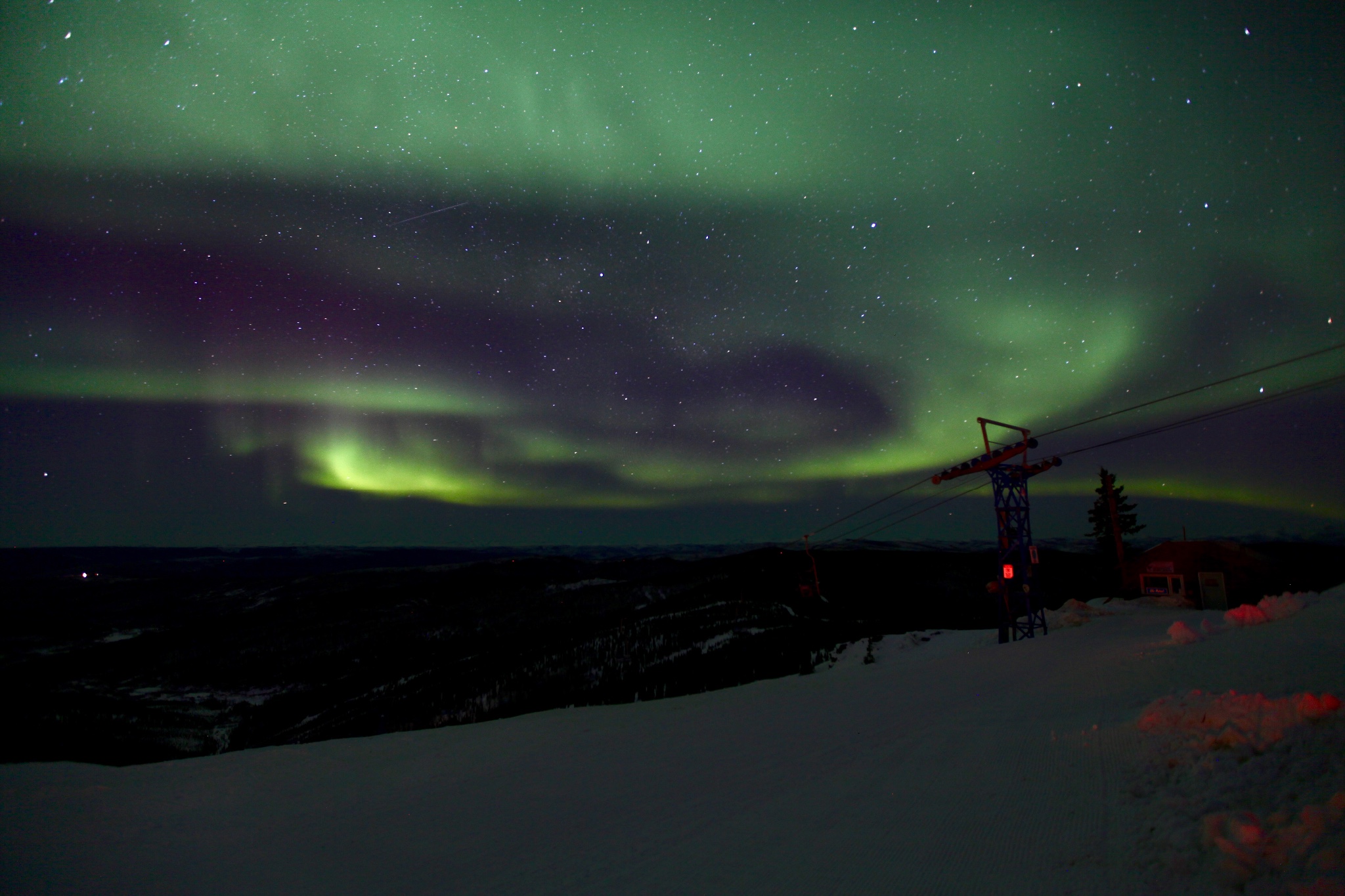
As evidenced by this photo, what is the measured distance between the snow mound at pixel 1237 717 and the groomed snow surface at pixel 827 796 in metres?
0.02

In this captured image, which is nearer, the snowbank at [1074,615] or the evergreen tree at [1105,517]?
the snowbank at [1074,615]

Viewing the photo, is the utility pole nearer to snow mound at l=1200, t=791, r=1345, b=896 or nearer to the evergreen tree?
the evergreen tree

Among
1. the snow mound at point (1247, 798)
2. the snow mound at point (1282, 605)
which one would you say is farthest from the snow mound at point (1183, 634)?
the snow mound at point (1247, 798)

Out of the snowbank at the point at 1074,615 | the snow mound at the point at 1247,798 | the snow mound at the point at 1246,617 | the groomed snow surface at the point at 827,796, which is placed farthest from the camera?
the snowbank at the point at 1074,615

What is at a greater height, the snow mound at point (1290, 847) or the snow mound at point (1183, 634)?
the snow mound at point (1290, 847)

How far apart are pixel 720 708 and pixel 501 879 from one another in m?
9.51

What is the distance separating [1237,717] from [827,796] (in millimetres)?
4166

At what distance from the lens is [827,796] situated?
7.27 m

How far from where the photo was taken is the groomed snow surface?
4.44 metres

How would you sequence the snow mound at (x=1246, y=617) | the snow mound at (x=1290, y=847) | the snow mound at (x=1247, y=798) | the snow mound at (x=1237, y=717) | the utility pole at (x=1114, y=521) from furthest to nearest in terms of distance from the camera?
the utility pole at (x=1114, y=521) < the snow mound at (x=1246, y=617) < the snow mound at (x=1237, y=717) < the snow mound at (x=1247, y=798) < the snow mound at (x=1290, y=847)

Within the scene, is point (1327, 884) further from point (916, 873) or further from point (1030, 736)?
point (1030, 736)

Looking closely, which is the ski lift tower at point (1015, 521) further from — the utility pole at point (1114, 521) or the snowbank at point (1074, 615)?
the utility pole at point (1114, 521)

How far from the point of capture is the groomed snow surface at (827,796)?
4.44 metres

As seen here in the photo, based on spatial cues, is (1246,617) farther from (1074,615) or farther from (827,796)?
(1074,615)
